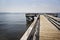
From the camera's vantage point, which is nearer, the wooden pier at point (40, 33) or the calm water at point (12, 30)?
the wooden pier at point (40, 33)

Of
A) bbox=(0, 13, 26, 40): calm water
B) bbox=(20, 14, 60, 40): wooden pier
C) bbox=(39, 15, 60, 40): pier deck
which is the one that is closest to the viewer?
bbox=(20, 14, 60, 40): wooden pier

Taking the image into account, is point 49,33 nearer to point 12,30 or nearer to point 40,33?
point 40,33

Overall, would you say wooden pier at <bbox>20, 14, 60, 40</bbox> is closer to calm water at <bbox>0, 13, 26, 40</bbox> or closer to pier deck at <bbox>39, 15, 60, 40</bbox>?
pier deck at <bbox>39, 15, 60, 40</bbox>

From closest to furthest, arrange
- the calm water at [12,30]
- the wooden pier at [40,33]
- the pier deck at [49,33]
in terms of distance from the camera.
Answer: the wooden pier at [40,33] < the pier deck at [49,33] < the calm water at [12,30]

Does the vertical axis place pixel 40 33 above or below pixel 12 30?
above

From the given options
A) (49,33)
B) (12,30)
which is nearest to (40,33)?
(49,33)

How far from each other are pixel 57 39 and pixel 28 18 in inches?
1081

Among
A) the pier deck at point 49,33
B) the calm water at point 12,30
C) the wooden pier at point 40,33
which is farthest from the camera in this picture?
the calm water at point 12,30

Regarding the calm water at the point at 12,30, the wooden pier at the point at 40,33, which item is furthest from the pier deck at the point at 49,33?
the calm water at the point at 12,30

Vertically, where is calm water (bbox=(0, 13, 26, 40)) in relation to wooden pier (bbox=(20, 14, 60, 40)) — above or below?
below

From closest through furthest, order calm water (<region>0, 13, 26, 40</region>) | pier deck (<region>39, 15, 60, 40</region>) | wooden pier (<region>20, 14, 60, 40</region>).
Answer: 1. wooden pier (<region>20, 14, 60, 40</region>)
2. pier deck (<region>39, 15, 60, 40</region>)
3. calm water (<region>0, 13, 26, 40</region>)

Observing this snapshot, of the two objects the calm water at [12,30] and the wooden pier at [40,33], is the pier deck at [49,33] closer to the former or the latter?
the wooden pier at [40,33]

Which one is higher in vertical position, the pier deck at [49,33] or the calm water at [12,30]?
the pier deck at [49,33]

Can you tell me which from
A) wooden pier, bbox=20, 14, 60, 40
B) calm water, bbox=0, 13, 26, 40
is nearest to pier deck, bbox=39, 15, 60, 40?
wooden pier, bbox=20, 14, 60, 40
